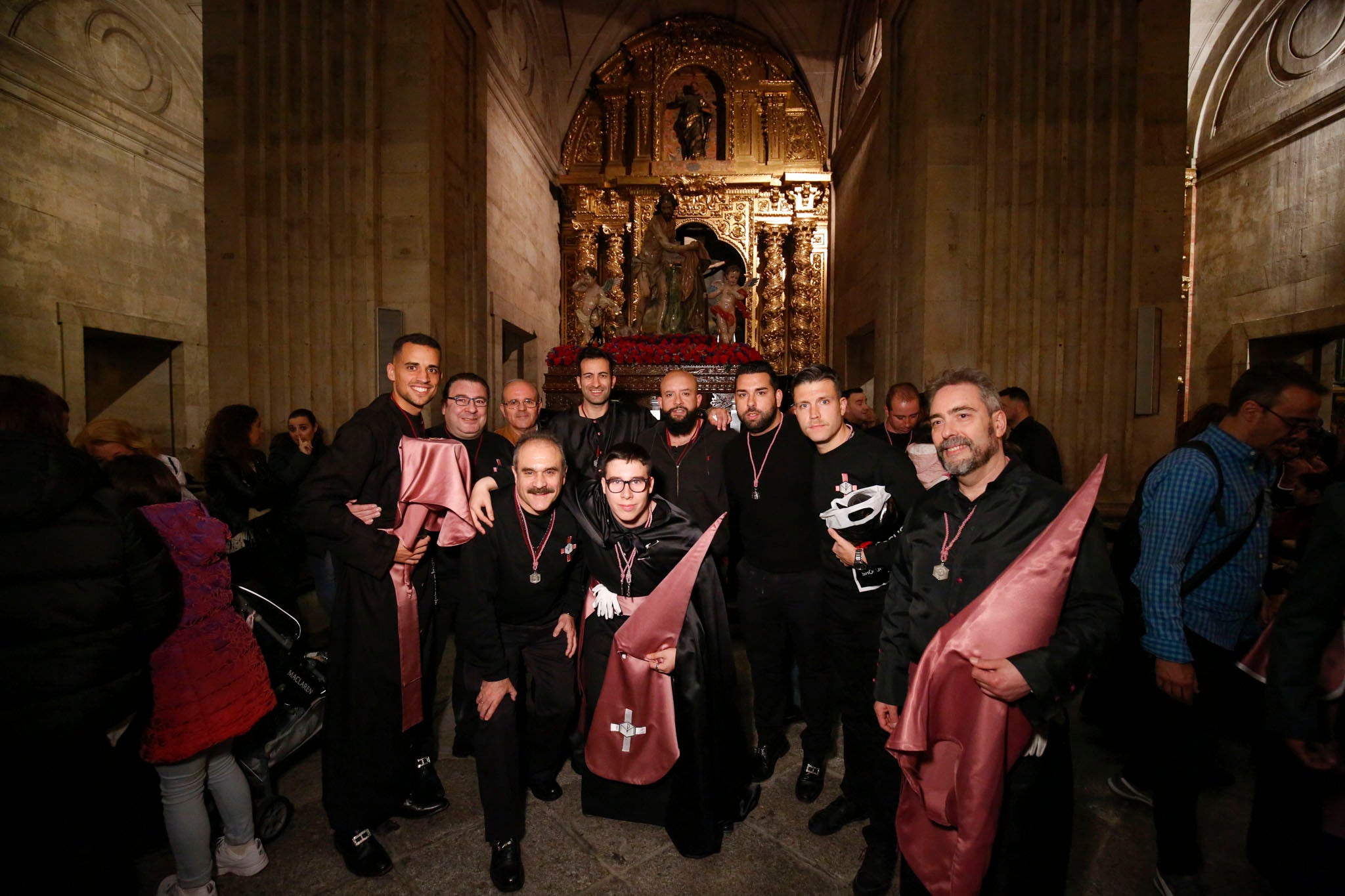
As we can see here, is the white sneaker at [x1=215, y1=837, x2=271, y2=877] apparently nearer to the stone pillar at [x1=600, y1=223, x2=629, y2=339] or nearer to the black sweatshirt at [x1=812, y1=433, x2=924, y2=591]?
the black sweatshirt at [x1=812, y1=433, x2=924, y2=591]

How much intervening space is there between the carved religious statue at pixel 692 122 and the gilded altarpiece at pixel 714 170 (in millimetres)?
34

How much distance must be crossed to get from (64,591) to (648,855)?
228 cm

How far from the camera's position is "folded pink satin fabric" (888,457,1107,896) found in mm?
1627

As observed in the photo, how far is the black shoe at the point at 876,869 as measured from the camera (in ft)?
7.50

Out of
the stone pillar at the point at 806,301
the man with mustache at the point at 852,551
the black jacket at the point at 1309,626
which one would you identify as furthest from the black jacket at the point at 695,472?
the stone pillar at the point at 806,301

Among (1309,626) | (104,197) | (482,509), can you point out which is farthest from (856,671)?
(104,197)

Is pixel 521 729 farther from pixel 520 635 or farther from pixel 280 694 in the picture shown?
pixel 280 694

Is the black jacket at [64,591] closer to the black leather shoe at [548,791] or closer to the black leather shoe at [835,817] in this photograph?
the black leather shoe at [548,791]

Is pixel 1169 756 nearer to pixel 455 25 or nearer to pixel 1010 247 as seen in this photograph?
pixel 1010 247

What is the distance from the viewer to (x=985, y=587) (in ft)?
5.78

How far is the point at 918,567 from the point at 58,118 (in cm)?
1262

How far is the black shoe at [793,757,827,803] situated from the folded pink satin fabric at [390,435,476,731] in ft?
6.13

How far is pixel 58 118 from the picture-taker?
333 inches

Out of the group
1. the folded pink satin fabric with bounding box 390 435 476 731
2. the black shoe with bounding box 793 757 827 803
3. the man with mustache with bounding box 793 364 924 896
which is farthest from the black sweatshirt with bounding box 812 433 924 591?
the folded pink satin fabric with bounding box 390 435 476 731
